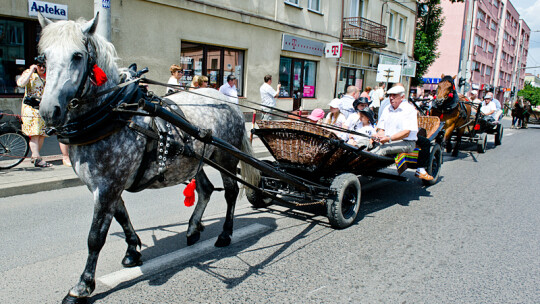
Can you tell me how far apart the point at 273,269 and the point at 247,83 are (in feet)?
42.2

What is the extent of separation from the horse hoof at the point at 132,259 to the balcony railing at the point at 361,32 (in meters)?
19.4

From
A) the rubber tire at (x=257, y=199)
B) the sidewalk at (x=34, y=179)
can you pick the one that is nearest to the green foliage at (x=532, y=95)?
the rubber tire at (x=257, y=199)

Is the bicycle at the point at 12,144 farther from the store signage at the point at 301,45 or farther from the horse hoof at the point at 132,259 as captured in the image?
the store signage at the point at 301,45

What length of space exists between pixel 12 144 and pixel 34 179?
136 cm

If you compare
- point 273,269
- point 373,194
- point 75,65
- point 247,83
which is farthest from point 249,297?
point 247,83

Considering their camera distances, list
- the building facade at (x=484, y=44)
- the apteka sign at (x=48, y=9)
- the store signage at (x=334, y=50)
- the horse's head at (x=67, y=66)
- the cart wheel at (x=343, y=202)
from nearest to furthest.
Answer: the horse's head at (x=67, y=66), the cart wheel at (x=343, y=202), the apteka sign at (x=48, y=9), the store signage at (x=334, y=50), the building facade at (x=484, y=44)

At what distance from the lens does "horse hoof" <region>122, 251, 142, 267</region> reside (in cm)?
357

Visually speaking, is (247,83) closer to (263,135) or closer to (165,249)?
(263,135)

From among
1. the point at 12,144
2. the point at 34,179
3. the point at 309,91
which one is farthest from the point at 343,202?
the point at 309,91

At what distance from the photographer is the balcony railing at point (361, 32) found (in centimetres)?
2103

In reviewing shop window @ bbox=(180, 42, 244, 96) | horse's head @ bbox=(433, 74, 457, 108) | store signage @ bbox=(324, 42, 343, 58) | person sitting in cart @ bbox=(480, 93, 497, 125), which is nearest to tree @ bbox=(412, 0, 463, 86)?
store signage @ bbox=(324, 42, 343, 58)

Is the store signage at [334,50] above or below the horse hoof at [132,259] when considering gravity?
above

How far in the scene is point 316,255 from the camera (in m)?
4.08

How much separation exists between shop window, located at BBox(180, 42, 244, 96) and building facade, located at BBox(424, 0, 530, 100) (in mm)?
24702
